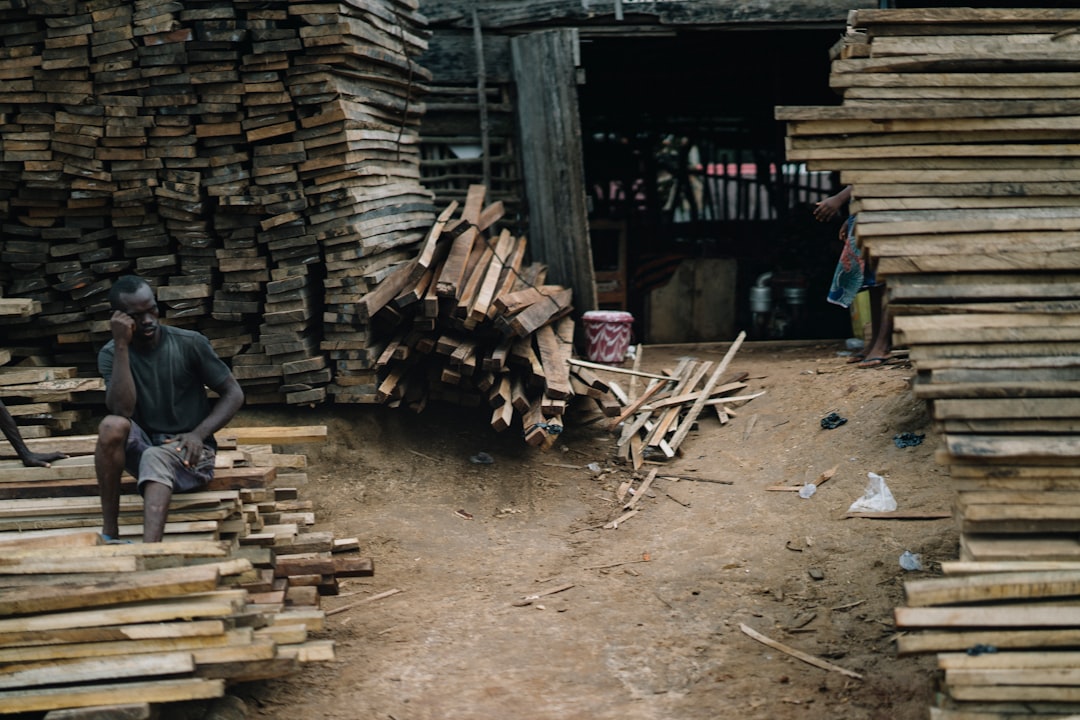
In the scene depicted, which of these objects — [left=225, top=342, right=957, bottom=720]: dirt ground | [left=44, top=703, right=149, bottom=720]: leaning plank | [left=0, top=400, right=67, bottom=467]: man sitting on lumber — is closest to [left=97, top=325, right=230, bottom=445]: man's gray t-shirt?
[left=0, top=400, right=67, bottom=467]: man sitting on lumber

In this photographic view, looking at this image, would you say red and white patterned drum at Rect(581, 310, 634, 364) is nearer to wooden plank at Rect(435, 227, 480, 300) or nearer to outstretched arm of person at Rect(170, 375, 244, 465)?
wooden plank at Rect(435, 227, 480, 300)

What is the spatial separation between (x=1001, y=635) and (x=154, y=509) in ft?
13.6

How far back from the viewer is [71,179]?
8008 mm

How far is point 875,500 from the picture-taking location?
23.1ft

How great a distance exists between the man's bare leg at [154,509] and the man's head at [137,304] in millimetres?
883

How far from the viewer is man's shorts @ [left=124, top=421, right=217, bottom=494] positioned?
514cm

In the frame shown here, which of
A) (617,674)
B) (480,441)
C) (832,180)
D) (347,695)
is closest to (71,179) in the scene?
(480,441)

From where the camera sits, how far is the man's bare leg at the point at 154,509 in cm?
503

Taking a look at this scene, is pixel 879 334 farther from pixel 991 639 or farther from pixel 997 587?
pixel 991 639

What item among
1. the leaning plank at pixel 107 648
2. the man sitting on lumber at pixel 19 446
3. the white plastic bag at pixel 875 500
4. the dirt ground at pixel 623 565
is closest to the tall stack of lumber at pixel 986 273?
the dirt ground at pixel 623 565

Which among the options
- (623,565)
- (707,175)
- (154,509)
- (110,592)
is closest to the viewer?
(110,592)

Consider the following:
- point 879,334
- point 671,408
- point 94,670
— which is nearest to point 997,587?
point 94,670

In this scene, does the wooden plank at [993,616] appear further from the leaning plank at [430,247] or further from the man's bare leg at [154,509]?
the leaning plank at [430,247]

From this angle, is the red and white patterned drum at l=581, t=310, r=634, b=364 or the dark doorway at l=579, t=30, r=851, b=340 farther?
the dark doorway at l=579, t=30, r=851, b=340
